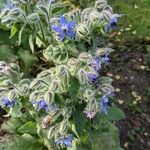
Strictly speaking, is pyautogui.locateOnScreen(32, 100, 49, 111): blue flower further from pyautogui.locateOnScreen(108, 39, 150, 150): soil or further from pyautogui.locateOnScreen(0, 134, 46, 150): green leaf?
pyautogui.locateOnScreen(108, 39, 150, 150): soil

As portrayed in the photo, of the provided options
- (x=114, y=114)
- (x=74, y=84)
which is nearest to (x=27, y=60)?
(x=114, y=114)

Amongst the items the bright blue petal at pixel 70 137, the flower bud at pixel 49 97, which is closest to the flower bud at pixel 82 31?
the flower bud at pixel 49 97

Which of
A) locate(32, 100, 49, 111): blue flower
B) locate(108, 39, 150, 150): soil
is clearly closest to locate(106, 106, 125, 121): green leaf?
locate(32, 100, 49, 111): blue flower

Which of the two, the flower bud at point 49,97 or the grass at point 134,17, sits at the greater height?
the flower bud at point 49,97

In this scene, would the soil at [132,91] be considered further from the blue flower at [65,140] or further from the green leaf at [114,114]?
the blue flower at [65,140]

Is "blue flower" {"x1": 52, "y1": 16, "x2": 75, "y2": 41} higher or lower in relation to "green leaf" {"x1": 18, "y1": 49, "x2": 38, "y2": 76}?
→ higher

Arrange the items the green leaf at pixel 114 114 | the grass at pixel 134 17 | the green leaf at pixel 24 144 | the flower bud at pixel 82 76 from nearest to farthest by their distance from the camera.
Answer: the flower bud at pixel 82 76
the green leaf at pixel 114 114
the green leaf at pixel 24 144
the grass at pixel 134 17

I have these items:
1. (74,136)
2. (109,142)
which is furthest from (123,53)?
(74,136)

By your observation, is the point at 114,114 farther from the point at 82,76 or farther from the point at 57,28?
the point at 57,28

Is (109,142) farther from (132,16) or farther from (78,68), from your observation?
(132,16)
